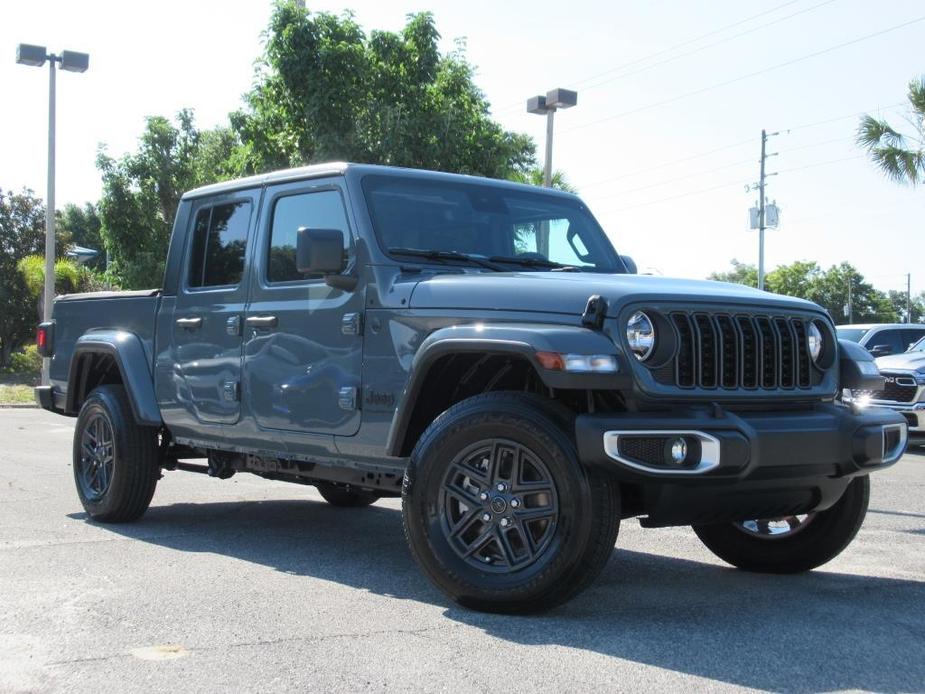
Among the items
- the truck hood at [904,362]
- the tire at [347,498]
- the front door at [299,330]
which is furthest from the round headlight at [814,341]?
the truck hood at [904,362]

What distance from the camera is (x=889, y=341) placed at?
58.1 feet

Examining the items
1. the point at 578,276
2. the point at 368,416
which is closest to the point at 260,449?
the point at 368,416

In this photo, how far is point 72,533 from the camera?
686cm

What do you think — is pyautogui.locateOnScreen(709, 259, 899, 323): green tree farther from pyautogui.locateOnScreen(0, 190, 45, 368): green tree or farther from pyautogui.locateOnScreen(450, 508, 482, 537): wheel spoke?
pyautogui.locateOnScreen(450, 508, 482, 537): wheel spoke

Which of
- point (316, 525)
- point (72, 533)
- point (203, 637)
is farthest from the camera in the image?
point (316, 525)

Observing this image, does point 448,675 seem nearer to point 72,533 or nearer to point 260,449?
point 260,449

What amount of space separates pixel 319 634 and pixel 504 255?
7.67 feet

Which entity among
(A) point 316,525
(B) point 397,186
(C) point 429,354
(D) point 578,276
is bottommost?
(A) point 316,525

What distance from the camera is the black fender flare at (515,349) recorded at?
4.42m

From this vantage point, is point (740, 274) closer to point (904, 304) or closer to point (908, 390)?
point (904, 304)

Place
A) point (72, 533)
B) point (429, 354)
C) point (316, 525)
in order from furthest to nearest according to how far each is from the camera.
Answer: point (316, 525)
point (72, 533)
point (429, 354)

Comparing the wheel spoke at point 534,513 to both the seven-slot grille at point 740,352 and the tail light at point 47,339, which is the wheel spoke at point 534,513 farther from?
the tail light at point 47,339

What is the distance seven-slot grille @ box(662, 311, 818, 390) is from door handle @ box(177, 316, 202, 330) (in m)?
3.08

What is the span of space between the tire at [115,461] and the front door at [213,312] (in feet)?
1.91
